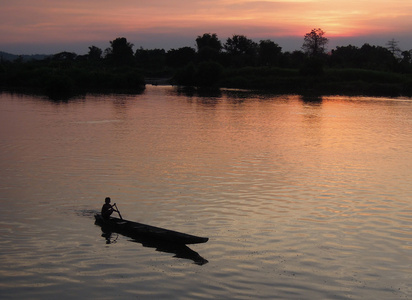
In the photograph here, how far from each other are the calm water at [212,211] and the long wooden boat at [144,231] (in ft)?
1.86

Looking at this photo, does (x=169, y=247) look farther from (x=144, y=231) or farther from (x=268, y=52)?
(x=268, y=52)

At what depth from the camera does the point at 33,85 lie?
445ft

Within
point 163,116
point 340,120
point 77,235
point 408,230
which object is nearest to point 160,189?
point 77,235

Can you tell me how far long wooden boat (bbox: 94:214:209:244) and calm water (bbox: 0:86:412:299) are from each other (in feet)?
1.86

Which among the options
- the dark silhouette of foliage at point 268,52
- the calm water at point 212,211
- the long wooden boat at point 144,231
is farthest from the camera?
the dark silhouette of foliage at point 268,52

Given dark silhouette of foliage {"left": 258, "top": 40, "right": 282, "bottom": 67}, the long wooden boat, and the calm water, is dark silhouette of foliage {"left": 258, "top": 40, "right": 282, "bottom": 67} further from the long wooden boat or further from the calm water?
the long wooden boat

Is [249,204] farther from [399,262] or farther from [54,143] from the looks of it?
[54,143]

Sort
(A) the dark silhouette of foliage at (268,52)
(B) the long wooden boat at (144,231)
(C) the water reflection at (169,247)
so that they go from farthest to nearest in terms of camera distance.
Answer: (A) the dark silhouette of foliage at (268,52), (C) the water reflection at (169,247), (B) the long wooden boat at (144,231)

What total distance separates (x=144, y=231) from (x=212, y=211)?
6.09m

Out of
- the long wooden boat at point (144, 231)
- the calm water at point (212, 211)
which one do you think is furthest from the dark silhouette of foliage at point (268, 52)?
the long wooden boat at point (144, 231)

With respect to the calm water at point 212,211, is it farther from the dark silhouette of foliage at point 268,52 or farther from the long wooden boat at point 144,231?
the dark silhouette of foliage at point 268,52

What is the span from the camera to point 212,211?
89.2 ft

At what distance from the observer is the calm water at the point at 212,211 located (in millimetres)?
18547

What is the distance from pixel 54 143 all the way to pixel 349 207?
99.0ft
